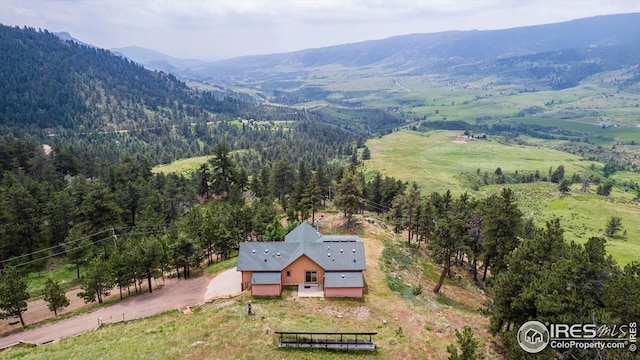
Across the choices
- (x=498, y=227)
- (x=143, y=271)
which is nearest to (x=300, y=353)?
(x=143, y=271)

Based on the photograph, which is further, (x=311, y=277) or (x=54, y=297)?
(x=311, y=277)

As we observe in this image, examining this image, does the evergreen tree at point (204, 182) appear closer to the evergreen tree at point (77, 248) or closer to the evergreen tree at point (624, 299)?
the evergreen tree at point (77, 248)

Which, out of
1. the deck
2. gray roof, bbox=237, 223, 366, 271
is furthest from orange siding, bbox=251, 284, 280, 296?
the deck

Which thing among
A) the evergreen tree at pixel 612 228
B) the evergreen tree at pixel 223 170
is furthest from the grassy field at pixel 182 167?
the evergreen tree at pixel 612 228

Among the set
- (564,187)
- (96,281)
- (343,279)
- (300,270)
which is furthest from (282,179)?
(564,187)

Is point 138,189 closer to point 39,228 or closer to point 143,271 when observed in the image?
point 39,228

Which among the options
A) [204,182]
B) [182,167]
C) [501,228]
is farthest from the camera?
[182,167]

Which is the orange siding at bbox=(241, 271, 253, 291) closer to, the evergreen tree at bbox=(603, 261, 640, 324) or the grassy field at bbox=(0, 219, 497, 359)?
the grassy field at bbox=(0, 219, 497, 359)

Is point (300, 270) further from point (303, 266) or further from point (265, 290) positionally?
point (265, 290)
